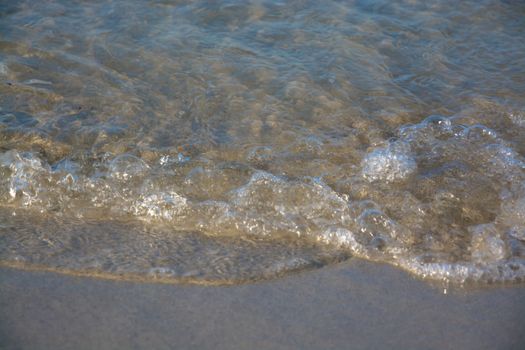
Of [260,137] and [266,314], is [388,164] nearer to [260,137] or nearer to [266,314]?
[260,137]

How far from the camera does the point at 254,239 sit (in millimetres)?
2736

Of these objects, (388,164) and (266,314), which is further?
(388,164)

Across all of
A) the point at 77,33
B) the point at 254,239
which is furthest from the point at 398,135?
the point at 77,33

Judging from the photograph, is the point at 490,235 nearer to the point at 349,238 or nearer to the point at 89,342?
the point at 349,238

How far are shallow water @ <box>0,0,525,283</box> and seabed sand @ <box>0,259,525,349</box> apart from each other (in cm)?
10

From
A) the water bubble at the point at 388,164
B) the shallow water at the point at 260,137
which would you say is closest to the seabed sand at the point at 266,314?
the shallow water at the point at 260,137

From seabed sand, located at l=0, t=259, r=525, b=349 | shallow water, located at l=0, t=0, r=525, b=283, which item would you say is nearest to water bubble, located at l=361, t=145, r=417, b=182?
shallow water, located at l=0, t=0, r=525, b=283

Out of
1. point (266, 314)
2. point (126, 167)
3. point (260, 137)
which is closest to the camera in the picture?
point (266, 314)

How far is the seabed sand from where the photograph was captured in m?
2.15

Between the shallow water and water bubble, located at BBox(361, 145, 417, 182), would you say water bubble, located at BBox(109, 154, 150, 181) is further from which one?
water bubble, located at BBox(361, 145, 417, 182)

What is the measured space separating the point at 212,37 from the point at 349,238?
93.2 inches

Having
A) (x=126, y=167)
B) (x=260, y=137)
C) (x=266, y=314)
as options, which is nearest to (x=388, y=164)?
(x=260, y=137)

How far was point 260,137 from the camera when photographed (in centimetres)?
348

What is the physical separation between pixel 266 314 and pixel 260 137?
1405 millimetres
